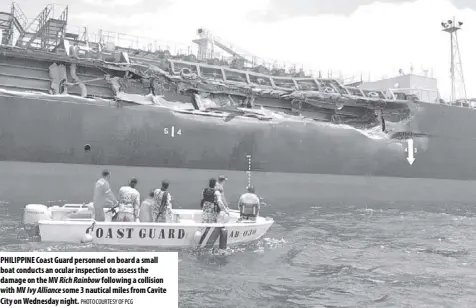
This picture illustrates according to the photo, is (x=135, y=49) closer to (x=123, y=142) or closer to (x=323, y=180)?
(x=123, y=142)

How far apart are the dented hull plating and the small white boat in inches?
291

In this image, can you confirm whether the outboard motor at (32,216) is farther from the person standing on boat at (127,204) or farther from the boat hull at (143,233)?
the person standing on boat at (127,204)

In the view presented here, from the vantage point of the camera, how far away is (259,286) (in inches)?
329

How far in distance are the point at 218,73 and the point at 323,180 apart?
8.70m

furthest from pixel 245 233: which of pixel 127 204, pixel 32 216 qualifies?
pixel 32 216

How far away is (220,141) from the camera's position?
69.9 ft

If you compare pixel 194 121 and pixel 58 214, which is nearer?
pixel 58 214

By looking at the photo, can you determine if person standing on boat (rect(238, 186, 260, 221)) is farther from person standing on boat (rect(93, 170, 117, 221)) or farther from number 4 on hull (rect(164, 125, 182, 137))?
number 4 on hull (rect(164, 125, 182, 137))

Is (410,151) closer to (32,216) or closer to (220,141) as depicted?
(220,141)

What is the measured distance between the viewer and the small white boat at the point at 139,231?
1005 cm

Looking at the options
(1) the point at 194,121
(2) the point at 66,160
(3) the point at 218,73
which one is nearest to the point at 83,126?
(2) the point at 66,160

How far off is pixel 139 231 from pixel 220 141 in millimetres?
11333

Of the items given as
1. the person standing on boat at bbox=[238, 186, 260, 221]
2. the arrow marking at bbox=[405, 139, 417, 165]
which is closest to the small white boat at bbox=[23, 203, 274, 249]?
the person standing on boat at bbox=[238, 186, 260, 221]

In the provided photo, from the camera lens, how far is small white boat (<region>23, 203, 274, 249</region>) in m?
10.1
